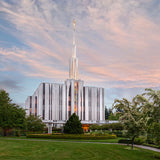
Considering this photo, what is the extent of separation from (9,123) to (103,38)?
3037cm

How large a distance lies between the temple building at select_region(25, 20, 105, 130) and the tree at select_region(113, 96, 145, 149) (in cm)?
6330

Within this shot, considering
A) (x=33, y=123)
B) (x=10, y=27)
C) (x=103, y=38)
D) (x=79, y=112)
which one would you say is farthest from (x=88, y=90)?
(x=10, y=27)

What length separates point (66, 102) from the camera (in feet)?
314

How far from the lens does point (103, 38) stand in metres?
38.0

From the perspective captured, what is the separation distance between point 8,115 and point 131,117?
34.8 metres

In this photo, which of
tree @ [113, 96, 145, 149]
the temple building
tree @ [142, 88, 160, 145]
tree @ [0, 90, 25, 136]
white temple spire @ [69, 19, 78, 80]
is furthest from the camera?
white temple spire @ [69, 19, 78, 80]

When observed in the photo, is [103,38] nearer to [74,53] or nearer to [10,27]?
[10,27]

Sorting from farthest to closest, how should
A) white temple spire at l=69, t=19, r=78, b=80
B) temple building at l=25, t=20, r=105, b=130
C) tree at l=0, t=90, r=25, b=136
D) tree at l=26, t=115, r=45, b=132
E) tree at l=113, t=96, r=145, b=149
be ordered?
1. white temple spire at l=69, t=19, r=78, b=80
2. temple building at l=25, t=20, r=105, b=130
3. tree at l=26, t=115, r=45, b=132
4. tree at l=0, t=90, r=25, b=136
5. tree at l=113, t=96, r=145, b=149

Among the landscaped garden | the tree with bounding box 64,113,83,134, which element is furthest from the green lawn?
the tree with bounding box 64,113,83,134

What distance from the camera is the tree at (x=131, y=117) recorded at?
2720 centimetres

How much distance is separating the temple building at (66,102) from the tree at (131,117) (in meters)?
63.3

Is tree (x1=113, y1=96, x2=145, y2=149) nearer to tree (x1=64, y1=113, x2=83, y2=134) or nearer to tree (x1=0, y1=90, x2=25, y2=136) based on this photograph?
tree (x1=64, y1=113, x2=83, y2=134)

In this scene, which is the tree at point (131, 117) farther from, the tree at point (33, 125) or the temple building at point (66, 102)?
the temple building at point (66, 102)

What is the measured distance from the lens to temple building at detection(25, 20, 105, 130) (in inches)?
3676
